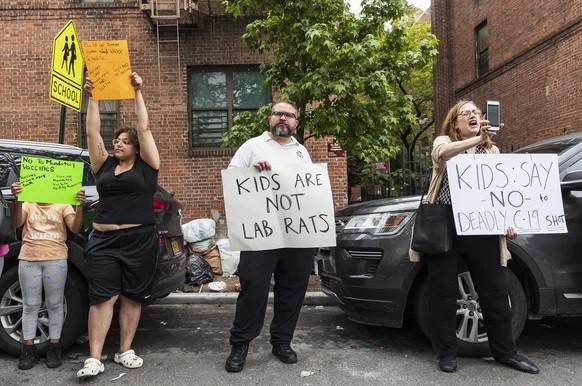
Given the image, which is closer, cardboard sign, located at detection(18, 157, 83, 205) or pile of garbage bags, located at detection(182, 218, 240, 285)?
cardboard sign, located at detection(18, 157, 83, 205)

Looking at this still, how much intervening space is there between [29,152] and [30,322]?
1354mm

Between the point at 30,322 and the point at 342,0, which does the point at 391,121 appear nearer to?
the point at 342,0

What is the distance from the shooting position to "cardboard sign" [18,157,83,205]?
12.1 feet

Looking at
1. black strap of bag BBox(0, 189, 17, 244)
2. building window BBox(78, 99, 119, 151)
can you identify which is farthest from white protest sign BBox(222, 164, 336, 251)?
building window BBox(78, 99, 119, 151)

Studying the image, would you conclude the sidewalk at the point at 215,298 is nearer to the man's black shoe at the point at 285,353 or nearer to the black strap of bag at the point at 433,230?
the man's black shoe at the point at 285,353

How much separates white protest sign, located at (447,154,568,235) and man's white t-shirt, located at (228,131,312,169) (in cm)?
107

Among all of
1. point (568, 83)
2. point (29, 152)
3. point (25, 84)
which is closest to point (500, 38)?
point (568, 83)

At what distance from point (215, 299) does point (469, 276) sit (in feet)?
10.6

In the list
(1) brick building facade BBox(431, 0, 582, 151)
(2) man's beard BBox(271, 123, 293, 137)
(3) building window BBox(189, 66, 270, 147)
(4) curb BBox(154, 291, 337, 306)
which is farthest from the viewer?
(1) brick building facade BBox(431, 0, 582, 151)

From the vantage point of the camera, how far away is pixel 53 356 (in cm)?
387

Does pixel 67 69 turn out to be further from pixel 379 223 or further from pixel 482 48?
pixel 482 48

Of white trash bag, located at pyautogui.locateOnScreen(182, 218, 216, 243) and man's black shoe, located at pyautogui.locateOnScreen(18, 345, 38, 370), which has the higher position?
white trash bag, located at pyautogui.locateOnScreen(182, 218, 216, 243)

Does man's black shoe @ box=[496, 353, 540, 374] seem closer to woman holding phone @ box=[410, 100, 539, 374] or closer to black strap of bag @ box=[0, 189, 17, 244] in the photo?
woman holding phone @ box=[410, 100, 539, 374]

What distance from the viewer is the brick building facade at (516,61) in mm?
12586
